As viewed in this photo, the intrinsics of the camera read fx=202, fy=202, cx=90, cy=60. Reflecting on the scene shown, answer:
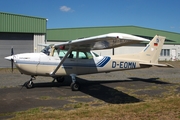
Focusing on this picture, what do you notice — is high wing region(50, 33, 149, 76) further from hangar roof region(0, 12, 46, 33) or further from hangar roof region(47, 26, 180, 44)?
hangar roof region(47, 26, 180, 44)

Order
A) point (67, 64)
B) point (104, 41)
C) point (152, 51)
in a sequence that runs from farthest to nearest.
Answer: point (152, 51)
point (67, 64)
point (104, 41)

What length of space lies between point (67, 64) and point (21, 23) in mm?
13370

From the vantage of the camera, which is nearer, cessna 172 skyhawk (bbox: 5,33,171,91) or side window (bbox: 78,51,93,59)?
cessna 172 skyhawk (bbox: 5,33,171,91)

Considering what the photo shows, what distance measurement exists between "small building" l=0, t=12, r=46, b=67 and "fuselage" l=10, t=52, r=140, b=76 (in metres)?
12.6

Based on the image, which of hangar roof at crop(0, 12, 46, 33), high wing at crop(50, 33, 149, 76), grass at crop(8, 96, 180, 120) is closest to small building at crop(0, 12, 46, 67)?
hangar roof at crop(0, 12, 46, 33)

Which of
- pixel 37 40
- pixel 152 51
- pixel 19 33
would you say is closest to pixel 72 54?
pixel 152 51

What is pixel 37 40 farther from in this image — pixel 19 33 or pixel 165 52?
pixel 165 52

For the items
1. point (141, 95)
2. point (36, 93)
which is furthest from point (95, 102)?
point (36, 93)

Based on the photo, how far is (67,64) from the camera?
992 cm

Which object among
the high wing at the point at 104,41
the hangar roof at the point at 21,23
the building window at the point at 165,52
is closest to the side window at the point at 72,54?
the high wing at the point at 104,41

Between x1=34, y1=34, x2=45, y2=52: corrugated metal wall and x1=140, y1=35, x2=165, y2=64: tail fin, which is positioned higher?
x1=34, y1=34, x2=45, y2=52: corrugated metal wall

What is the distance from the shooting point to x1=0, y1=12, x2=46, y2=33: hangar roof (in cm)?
2052

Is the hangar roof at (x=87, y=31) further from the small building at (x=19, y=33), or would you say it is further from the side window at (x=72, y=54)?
the side window at (x=72, y=54)

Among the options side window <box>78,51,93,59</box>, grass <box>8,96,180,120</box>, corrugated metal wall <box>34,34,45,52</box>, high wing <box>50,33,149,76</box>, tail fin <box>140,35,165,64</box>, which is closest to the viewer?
grass <box>8,96,180,120</box>
